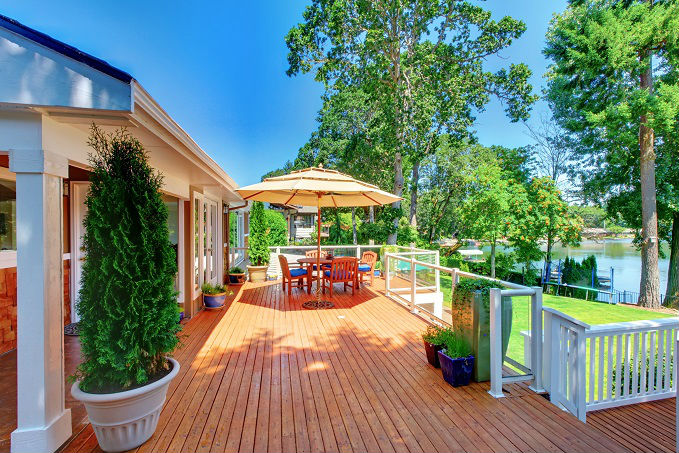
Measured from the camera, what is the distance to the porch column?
2.13 metres

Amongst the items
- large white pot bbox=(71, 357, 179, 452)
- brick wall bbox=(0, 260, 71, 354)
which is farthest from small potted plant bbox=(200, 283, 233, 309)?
large white pot bbox=(71, 357, 179, 452)

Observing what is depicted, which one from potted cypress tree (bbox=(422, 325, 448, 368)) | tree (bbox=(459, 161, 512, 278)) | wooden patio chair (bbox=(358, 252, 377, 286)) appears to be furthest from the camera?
tree (bbox=(459, 161, 512, 278))

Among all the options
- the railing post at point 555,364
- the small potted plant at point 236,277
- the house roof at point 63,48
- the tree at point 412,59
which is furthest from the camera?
the tree at point 412,59

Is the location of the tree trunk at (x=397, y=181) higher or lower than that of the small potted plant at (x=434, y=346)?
higher

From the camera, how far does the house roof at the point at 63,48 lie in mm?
2061

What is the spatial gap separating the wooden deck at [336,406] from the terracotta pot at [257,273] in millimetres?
4399

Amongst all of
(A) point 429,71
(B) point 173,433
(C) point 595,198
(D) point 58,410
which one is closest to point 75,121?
(D) point 58,410

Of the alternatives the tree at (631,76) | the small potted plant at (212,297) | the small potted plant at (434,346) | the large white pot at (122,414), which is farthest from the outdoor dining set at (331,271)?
the tree at (631,76)

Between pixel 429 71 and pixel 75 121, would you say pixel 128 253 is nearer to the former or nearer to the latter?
pixel 75 121

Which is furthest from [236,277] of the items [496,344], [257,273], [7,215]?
[496,344]

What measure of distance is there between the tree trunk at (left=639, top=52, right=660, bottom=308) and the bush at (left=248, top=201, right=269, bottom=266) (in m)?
12.3

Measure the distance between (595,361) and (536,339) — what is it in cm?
62

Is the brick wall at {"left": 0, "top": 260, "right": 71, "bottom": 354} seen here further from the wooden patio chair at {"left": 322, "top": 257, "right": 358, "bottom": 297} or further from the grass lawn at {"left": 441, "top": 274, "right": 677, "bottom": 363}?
the grass lawn at {"left": 441, "top": 274, "right": 677, "bottom": 363}

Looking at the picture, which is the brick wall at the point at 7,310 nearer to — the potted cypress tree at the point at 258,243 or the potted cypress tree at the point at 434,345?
the potted cypress tree at the point at 434,345
